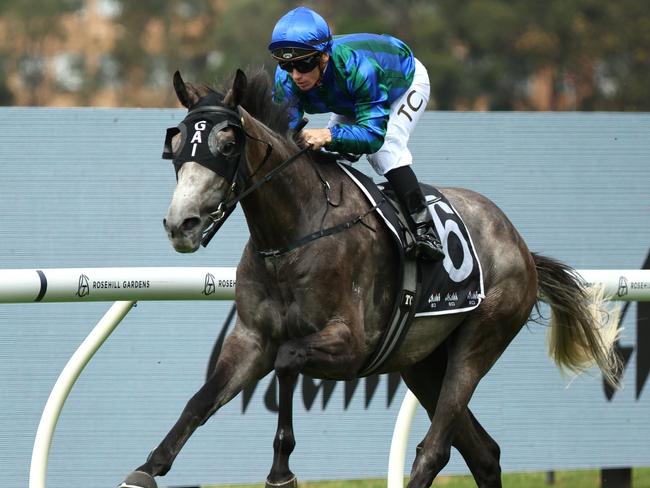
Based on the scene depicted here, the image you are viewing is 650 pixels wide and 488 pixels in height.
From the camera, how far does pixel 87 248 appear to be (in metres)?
5.74

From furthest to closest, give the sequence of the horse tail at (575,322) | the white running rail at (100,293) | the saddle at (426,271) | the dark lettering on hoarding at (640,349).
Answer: the dark lettering on hoarding at (640,349), the horse tail at (575,322), the white running rail at (100,293), the saddle at (426,271)

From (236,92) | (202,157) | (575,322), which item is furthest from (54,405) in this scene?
(575,322)

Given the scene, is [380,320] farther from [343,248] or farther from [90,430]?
[90,430]

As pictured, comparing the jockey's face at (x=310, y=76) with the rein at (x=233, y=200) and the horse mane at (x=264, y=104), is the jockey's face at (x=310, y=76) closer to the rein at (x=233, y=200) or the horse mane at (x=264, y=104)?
the horse mane at (x=264, y=104)

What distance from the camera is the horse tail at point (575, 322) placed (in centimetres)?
536

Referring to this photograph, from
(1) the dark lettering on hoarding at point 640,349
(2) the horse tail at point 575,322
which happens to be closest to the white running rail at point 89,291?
(2) the horse tail at point 575,322

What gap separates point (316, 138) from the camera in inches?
171

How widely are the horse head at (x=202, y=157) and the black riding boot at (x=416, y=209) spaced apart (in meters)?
0.79

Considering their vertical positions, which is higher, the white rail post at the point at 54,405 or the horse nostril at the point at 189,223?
the horse nostril at the point at 189,223

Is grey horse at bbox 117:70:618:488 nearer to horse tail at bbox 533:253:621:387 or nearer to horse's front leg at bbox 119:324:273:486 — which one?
→ horse's front leg at bbox 119:324:273:486

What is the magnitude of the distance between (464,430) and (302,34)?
177 centimetres

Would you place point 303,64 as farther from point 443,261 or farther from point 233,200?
point 443,261

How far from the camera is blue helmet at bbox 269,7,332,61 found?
4227mm

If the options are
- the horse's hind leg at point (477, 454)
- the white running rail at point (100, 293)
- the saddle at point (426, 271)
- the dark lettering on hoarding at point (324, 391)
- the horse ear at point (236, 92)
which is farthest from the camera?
the dark lettering on hoarding at point (324, 391)
